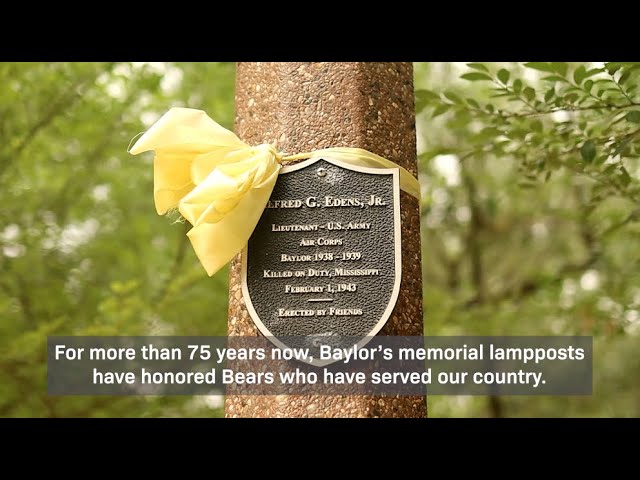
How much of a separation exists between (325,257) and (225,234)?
0.27 metres

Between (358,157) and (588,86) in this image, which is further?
(588,86)

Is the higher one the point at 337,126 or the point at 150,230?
the point at 150,230

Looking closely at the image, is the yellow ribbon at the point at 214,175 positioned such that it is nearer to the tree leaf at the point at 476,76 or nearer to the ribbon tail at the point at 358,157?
the ribbon tail at the point at 358,157

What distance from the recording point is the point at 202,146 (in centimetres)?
190

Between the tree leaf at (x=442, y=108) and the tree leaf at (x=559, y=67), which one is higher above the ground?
the tree leaf at (x=442, y=108)

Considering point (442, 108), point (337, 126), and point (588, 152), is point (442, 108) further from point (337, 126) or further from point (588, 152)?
point (337, 126)

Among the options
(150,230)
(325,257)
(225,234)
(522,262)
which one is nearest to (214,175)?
(225,234)

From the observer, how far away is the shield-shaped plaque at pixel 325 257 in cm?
179

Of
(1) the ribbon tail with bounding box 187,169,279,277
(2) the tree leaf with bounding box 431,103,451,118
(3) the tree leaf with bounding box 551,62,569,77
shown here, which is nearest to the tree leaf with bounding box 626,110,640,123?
(3) the tree leaf with bounding box 551,62,569,77

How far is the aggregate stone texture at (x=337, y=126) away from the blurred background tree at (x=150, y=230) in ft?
1.63

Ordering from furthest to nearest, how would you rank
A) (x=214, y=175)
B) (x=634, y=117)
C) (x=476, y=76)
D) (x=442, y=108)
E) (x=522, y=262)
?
(x=522, y=262), (x=442, y=108), (x=476, y=76), (x=634, y=117), (x=214, y=175)

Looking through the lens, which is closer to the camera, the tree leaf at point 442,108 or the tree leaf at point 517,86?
the tree leaf at point 517,86

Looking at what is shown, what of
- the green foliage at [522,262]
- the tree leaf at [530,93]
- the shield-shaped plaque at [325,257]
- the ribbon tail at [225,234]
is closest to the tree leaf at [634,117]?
the tree leaf at [530,93]

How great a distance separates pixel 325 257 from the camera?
5.99 feet
